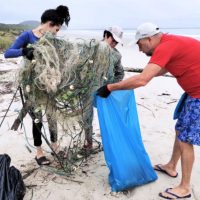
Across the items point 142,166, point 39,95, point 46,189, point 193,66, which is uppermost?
point 193,66

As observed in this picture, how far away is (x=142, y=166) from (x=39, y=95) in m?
1.23

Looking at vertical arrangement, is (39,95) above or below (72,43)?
below

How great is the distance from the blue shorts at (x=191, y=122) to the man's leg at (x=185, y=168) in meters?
0.08

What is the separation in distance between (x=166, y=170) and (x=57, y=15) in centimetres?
199

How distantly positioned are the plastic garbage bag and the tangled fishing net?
0.52m

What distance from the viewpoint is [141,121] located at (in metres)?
5.00

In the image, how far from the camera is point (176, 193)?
3029mm

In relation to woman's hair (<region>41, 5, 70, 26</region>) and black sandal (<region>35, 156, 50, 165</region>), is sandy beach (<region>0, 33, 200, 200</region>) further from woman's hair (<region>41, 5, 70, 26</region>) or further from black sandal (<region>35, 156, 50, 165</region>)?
woman's hair (<region>41, 5, 70, 26</region>)

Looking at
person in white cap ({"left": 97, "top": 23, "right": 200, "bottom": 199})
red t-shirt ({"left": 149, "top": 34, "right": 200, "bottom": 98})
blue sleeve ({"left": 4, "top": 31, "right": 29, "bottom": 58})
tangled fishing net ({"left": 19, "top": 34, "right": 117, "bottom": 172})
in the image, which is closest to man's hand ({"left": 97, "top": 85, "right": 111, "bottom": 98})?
person in white cap ({"left": 97, "top": 23, "right": 200, "bottom": 199})

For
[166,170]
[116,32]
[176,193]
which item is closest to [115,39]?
[116,32]

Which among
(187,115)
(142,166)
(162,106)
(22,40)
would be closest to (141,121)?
(162,106)

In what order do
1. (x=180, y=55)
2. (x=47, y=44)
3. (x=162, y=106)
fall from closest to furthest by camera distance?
1. (x=180, y=55)
2. (x=47, y=44)
3. (x=162, y=106)

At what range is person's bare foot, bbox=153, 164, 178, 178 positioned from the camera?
3404mm

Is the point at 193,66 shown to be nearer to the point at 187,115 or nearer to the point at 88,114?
the point at 187,115
